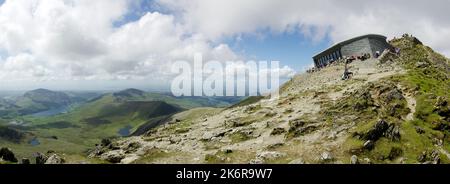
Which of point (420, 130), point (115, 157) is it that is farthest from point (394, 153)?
point (115, 157)

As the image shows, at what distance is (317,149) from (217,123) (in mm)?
25343

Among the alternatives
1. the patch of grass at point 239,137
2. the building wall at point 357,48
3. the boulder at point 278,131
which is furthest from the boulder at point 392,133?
the building wall at point 357,48

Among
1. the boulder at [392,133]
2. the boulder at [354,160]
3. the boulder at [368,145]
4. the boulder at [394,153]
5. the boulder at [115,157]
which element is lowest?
the boulder at [115,157]

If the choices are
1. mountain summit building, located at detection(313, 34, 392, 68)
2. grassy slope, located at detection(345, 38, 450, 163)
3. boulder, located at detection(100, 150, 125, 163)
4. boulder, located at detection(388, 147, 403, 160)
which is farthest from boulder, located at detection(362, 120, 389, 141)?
mountain summit building, located at detection(313, 34, 392, 68)

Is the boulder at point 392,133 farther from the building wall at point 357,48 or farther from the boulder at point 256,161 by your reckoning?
the building wall at point 357,48

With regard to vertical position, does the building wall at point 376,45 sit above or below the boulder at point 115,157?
above

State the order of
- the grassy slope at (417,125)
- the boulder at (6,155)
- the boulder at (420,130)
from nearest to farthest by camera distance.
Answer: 1. the grassy slope at (417,125)
2. the boulder at (420,130)
3. the boulder at (6,155)

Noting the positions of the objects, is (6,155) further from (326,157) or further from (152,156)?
(326,157)

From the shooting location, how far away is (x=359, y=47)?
9912cm

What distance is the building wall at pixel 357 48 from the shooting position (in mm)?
97188

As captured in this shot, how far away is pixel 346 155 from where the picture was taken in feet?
108

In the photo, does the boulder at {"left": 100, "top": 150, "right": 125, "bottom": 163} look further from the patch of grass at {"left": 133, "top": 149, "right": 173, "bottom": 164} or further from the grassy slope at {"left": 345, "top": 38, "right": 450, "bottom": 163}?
the grassy slope at {"left": 345, "top": 38, "right": 450, "bottom": 163}

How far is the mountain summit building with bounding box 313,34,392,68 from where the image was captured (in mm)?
97062
